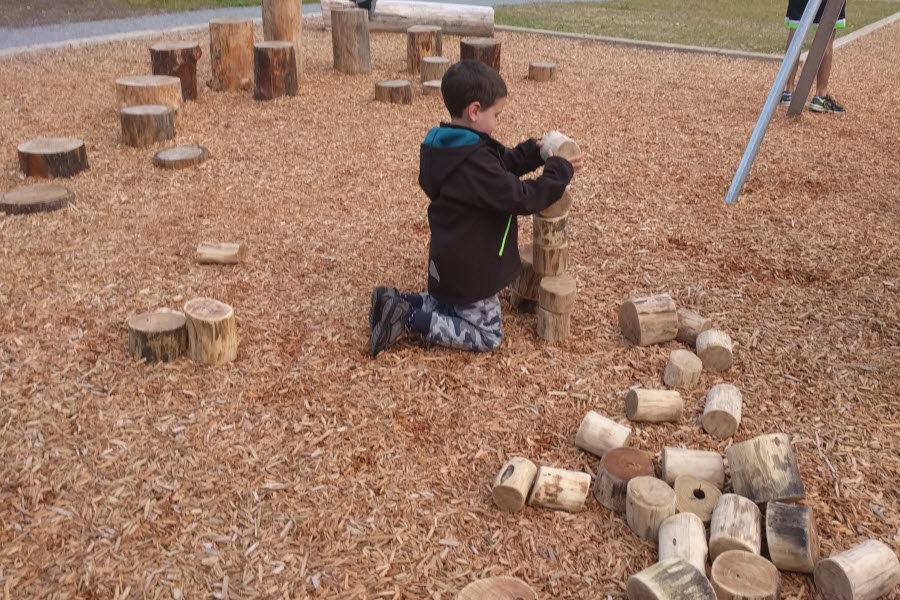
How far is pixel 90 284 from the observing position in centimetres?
435

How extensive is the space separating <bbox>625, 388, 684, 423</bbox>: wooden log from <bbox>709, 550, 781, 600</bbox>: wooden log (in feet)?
2.77

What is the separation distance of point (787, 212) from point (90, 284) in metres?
4.54

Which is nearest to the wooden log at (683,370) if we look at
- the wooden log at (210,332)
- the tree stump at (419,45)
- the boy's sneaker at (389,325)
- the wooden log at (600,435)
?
the wooden log at (600,435)

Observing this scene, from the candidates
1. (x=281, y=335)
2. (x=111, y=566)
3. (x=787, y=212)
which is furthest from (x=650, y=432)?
(x=787, y=212)

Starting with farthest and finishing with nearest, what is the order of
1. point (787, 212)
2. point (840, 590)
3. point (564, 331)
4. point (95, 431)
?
point (787, 212) < point (564, 331) < point (95, 431) < point (840, 590)

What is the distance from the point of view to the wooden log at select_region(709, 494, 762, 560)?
8.30 ft

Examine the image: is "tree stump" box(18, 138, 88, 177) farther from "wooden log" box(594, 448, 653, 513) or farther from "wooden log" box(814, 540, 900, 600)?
"wooden log" box(814, 540, 900, 600)

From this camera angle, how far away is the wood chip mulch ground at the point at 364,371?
8.69 feet

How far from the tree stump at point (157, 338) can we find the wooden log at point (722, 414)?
2.34 metres

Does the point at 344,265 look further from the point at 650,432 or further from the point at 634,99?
the point at 634,99

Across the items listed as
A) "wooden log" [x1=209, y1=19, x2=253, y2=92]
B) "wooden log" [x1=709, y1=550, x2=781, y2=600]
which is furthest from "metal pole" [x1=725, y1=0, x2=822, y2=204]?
"wooden log" [x1=209, y1=19, x2=253, y2=92]

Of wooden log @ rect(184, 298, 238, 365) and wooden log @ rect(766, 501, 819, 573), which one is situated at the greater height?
wooden log @ rect(184, 298, 238, 365)

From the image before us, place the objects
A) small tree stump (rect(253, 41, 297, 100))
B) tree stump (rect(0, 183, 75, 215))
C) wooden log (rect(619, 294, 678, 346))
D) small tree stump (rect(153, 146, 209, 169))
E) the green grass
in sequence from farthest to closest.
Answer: the green grass < small tree stump (rect(253, 41, 297, 100)) < small tree stump (rect(153, 146, 209, 169)) < tree stump (rect(0, 183, 75, 215)) < wooden log (rect(619, 294, 678, 346))

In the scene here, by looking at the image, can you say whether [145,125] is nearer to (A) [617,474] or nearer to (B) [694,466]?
(A) [617,474]
